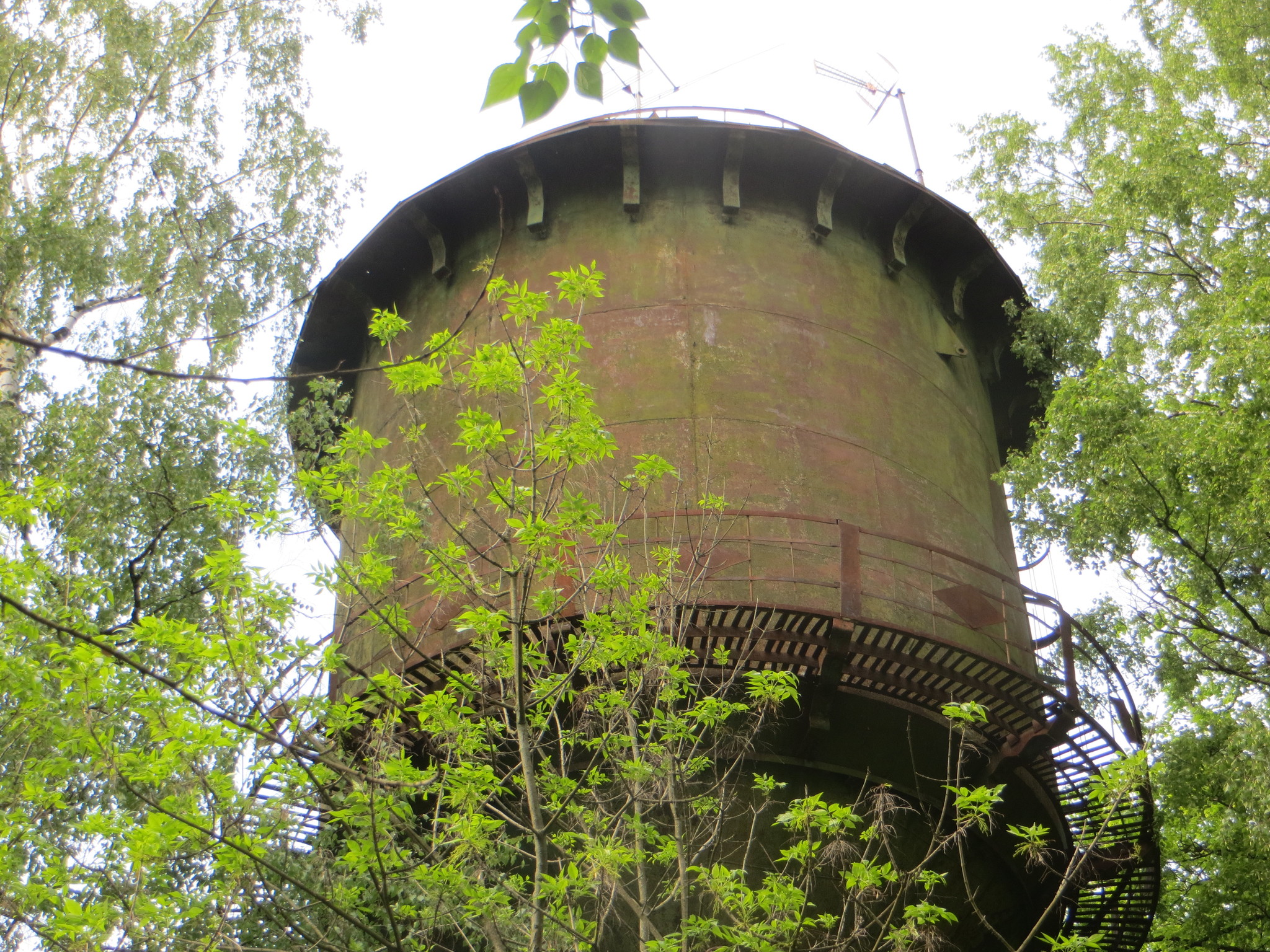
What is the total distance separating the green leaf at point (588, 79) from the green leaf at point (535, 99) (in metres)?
0.10

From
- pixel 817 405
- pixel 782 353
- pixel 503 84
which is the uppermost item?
pixel 782 353

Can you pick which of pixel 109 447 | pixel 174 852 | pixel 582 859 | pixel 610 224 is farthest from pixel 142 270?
pixel 582 859

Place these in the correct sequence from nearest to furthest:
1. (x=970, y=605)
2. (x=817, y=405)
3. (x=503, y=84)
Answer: (x=503, y=84)
(x=970, y=605)
(x=817, y=405)

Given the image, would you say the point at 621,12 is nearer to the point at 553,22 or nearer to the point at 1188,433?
the point at 553,22

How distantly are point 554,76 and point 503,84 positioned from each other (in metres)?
0.16

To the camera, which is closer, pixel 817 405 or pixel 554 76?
pixel 554 76

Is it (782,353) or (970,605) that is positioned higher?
(782,353)

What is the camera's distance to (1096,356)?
46.7ft

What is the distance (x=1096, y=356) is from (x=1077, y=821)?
6.26 m

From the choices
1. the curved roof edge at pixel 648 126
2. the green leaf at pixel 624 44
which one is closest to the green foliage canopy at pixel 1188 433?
the curved roof edge at pixel 648 126

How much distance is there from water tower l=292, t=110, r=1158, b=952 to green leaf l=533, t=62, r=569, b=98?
504cm

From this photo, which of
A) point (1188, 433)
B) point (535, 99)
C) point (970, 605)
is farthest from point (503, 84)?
point (1188, 433)

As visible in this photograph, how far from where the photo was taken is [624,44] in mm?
3314

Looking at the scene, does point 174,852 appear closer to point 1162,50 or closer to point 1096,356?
point 1096,356
